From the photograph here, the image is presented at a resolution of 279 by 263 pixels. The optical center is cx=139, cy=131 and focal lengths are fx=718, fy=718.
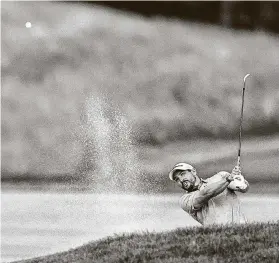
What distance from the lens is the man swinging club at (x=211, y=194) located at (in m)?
5.02

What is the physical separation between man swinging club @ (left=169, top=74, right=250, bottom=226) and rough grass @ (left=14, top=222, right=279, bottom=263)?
4.7 inches

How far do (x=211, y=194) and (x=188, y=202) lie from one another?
20cm

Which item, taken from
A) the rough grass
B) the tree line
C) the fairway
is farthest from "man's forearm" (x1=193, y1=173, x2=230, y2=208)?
the tree line

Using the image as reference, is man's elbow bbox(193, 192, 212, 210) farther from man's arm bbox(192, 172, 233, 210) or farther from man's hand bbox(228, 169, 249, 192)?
man's hand bbox(228, 169, 249, 192)

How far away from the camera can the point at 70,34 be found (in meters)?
5.98

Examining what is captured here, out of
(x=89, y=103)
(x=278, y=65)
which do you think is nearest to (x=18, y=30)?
(x=89, y=103)

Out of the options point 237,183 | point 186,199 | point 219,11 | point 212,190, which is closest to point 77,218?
point 186,199

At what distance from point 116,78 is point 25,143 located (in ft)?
3.05

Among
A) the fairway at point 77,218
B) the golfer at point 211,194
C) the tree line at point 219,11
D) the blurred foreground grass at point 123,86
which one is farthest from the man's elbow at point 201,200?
the tree line at point 219,11

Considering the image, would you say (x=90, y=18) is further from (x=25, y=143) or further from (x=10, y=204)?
(x=10, y=204)

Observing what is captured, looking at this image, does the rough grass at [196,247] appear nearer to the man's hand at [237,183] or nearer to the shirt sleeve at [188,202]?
the shirt sleeve at [188,202]

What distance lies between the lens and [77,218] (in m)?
5.75

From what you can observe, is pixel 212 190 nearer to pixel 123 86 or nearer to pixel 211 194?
pixel 211 194

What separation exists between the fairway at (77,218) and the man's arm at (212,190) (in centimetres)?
58
